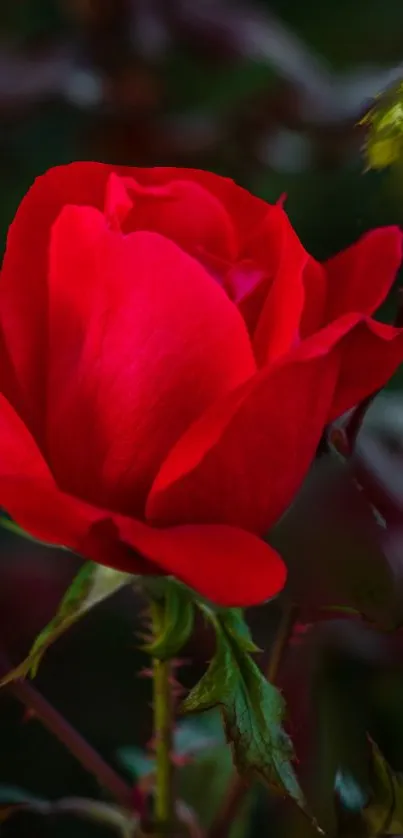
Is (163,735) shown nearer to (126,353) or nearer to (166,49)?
(126,353)

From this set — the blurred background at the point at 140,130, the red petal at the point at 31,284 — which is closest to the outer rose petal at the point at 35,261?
the red petal at the point at 31,284

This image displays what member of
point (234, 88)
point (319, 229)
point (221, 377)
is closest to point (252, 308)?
point (221, 377)

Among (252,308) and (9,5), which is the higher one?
(252,308)

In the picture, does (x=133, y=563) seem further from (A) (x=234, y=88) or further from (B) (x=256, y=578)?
(A) (x=234, y=88)

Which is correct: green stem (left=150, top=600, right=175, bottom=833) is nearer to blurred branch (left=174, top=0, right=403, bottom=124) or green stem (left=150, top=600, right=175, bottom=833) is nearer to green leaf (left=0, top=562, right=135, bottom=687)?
green leaf (left=0, top=562, right=135, bottom=687)

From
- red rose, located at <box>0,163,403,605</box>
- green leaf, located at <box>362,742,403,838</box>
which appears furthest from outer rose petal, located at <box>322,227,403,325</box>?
green leaf, located at <box>362,742,403,838</box>

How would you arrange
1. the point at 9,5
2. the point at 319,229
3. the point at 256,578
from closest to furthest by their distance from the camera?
the point at 256,578
the point at 319,229
the point at 9,5

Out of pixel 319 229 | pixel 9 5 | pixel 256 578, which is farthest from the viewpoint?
pixel 9 5

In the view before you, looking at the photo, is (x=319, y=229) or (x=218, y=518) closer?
(x=218, y=518)
